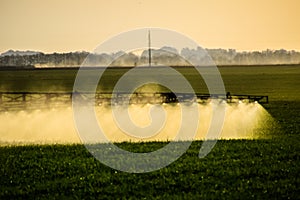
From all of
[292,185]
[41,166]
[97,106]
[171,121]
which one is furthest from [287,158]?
[97,106]

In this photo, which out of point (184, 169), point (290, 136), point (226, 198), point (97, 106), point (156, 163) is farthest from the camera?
point (97, 106)

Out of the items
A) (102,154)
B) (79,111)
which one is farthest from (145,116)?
(102,154)

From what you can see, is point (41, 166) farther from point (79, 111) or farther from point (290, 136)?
point (79, 111)

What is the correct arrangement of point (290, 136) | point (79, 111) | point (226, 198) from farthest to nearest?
1. point (79, 111)
2. point (290, 136)
3. point (226, 198)

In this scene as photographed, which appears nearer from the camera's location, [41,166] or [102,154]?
[41,166]

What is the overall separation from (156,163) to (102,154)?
324 cm

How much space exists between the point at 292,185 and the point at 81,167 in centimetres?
795

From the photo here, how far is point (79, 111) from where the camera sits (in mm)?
41969

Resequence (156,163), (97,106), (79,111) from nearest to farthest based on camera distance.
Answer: (156,163), (79,111), (97,106)

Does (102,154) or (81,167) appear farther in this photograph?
(102,154)

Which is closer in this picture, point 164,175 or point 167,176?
point 167,176

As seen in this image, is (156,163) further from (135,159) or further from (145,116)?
(145,116)

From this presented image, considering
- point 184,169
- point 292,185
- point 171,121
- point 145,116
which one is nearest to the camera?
point 292,185

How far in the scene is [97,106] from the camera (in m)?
45.8
